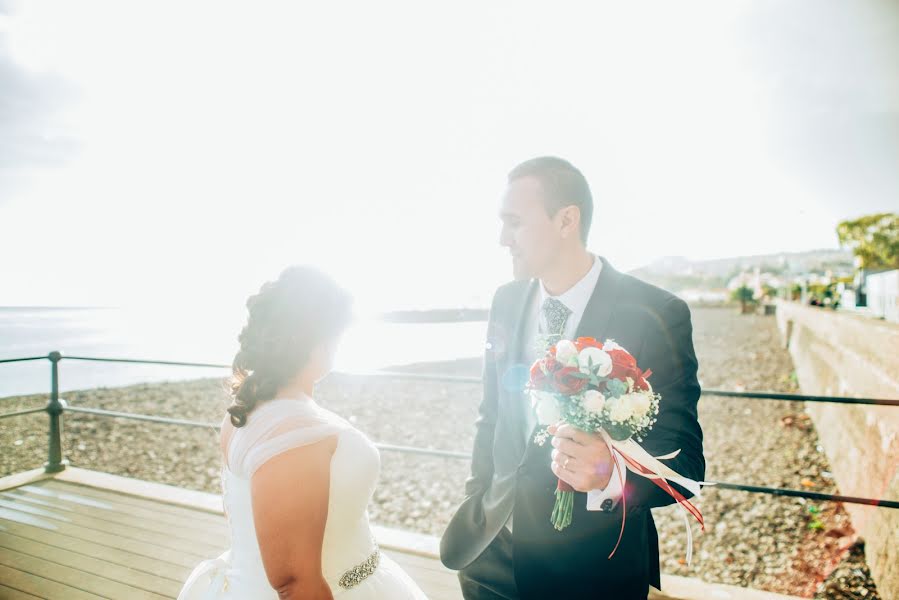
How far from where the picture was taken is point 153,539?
3.39 metres

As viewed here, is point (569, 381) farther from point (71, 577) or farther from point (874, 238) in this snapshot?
point (874, 238)

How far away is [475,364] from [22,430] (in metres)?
17.2

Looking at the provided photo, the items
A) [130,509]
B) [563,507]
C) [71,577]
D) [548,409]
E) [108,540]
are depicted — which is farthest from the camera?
[130,509]

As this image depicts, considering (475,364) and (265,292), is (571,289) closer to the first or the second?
(265,292)

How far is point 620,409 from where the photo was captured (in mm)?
1358

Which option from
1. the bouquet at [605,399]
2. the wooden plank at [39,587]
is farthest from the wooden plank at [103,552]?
the bouquet at [605,399]

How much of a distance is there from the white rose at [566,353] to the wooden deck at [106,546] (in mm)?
1951

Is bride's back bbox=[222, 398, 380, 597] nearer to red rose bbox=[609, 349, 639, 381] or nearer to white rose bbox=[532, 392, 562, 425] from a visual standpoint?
white rose bbox=[532, 392, 562, 425]

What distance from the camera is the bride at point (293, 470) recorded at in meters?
1.37

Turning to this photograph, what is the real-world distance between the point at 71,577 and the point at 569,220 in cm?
330

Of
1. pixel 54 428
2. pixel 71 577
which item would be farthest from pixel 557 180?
pixel 54 428

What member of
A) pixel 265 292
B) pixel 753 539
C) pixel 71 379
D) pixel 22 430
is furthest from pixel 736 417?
pixel 71 379

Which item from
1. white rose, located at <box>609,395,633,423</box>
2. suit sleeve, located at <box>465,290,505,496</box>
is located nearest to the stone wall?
suit sleeve, located at <box>465,290,505,496</box>

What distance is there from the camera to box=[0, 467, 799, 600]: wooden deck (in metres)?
2.84
